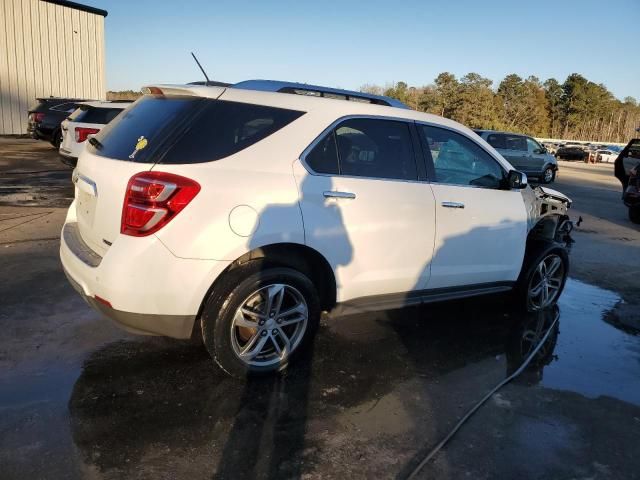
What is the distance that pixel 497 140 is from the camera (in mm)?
20312

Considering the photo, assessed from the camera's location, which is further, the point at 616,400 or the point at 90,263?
the point at 616,400

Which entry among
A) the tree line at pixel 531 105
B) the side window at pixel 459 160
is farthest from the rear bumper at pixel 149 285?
the tree line at pixel 531 105

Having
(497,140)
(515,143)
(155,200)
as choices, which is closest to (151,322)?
(155,200)

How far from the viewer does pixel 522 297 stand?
16.7ft

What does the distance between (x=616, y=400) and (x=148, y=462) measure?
9.81 feet

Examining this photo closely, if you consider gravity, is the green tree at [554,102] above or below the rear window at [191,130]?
above

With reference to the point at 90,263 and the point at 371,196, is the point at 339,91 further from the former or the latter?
the point at 90,263

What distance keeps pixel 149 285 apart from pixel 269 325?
847mm

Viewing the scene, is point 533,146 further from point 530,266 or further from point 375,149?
point 375,149

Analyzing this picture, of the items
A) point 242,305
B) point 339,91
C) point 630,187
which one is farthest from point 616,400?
point 630,187

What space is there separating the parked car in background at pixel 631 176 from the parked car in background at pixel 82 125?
34.4ft

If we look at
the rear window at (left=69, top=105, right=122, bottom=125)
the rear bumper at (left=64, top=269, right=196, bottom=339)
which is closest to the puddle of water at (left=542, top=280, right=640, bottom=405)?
the rear bumper at (left=64, top=269, right=196, bottom=339)

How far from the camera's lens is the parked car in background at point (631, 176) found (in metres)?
11.2

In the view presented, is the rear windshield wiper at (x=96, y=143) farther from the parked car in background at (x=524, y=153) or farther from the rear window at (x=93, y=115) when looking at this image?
the parked car in background at (x=524, y=153)
